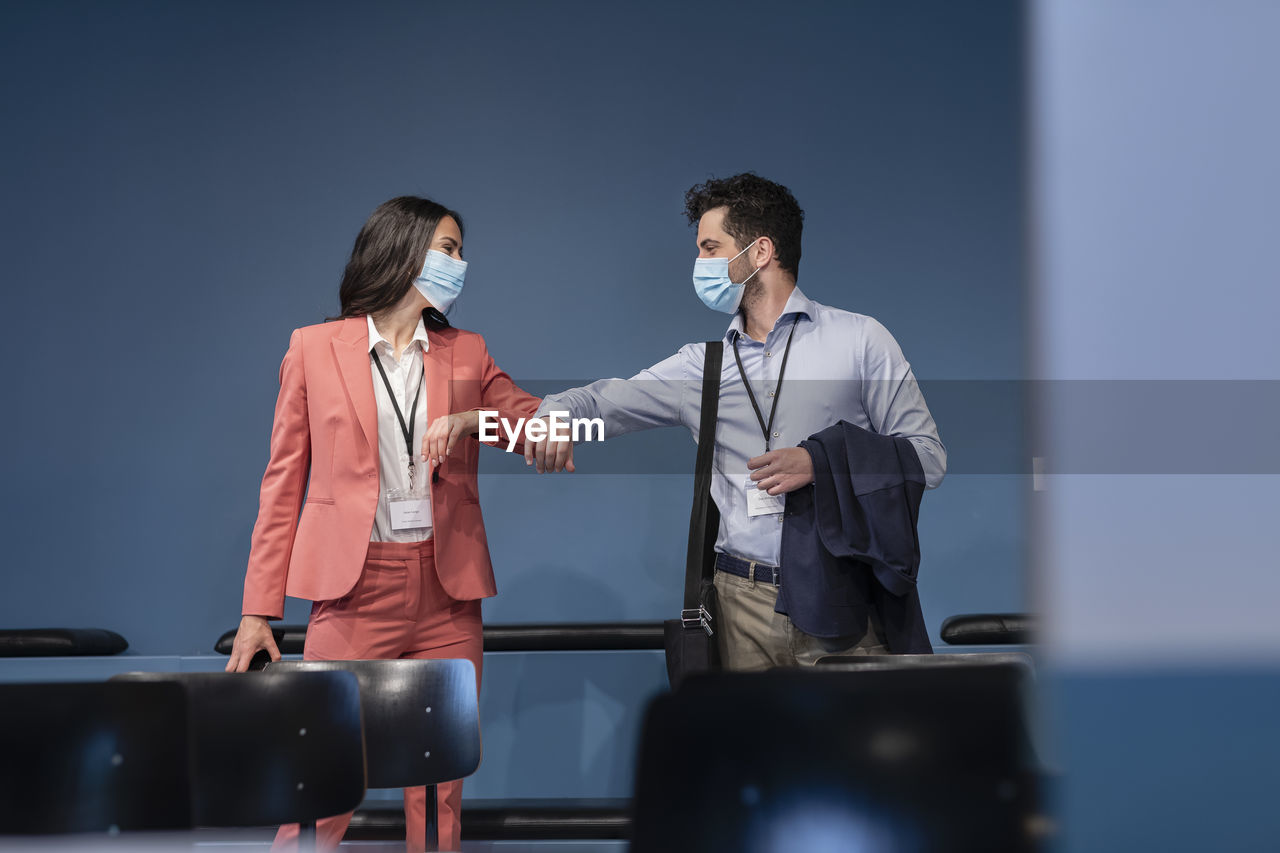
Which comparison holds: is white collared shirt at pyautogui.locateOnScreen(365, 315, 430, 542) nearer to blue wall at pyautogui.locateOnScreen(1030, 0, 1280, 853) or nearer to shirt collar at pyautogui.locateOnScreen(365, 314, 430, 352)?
shirt collar at pyautogui.locateOnScreen(365, 314, 430, 352)

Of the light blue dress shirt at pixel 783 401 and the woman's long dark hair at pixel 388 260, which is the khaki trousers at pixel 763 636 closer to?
the light blue dress shirt at pixel 783 401

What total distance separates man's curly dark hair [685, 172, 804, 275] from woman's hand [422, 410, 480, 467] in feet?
2.58

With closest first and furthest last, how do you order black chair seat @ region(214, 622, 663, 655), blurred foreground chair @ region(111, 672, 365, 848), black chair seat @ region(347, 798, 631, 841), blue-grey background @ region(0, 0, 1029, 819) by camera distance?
blurred foreground chair @ region(111, 672, 365, 848), black chair seat @ region(347, 798, 631, 841), black chair seat @ region(214, 622, 663, 655), blue-grey background @ region(0, 0, 1029, 819)

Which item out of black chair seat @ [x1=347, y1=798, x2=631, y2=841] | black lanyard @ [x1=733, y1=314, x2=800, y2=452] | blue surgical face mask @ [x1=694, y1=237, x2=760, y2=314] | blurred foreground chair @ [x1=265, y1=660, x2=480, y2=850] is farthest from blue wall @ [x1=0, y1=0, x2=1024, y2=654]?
blurred foreground chair @ [x1=265, y1=660, x2=480, y2=850]

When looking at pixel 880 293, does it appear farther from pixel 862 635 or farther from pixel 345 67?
pixel 345 67

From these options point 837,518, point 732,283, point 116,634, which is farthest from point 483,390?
point 116,634

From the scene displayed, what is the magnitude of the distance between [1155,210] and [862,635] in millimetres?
1313

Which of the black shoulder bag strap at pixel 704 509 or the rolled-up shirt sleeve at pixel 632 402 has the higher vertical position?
the rolled-up shirt sleeve at pixel 632 402

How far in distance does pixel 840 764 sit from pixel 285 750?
3.46ft

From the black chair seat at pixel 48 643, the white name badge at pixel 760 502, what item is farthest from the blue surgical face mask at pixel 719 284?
the black chair seat at pixel 48 643

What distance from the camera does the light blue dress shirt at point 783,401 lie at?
2111 millimetres

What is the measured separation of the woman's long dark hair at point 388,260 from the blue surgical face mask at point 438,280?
0.02 m

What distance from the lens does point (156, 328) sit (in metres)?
Result: 3.32

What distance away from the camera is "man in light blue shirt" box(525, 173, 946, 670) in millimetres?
2062
